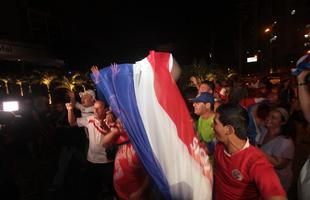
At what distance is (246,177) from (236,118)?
0.51 m

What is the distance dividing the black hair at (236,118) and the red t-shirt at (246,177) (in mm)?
149

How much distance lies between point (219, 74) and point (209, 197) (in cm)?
2175

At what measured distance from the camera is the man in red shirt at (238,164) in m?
2.42

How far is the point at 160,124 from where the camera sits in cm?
229

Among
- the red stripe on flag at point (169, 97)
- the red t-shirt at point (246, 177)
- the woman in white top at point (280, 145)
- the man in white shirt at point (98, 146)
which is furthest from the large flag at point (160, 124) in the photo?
the man in white shirt at point (98, 146)

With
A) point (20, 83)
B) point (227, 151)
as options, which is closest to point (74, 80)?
point (20, 83)

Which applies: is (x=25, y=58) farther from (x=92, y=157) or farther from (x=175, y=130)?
(x=175, y=130)

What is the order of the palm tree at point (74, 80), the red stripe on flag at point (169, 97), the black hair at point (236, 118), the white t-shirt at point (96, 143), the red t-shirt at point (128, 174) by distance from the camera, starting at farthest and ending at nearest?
the palm tree at point (74, 80) → the white t-shirt at point (96, 143) → the red t-shirt at point (128, 174) → the black hair at point (236, 118) → the red stripe on flag at point (169, 97)

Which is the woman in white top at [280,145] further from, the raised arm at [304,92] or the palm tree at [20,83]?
the palm tree at [20,83]

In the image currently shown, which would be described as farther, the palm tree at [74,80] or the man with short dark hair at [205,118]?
the palm tree at [74,80]

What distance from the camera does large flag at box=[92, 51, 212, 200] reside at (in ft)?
7.30

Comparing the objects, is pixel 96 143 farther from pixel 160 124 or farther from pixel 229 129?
pixel 160 124

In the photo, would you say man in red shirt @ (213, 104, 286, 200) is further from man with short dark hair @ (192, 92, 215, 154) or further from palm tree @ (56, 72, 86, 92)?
palm tree @ (56, 72, 86, 92)

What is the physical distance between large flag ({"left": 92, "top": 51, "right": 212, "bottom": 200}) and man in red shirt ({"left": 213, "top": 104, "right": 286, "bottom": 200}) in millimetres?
337
